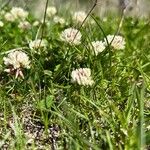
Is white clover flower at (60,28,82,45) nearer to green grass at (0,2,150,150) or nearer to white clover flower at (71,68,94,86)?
green grass at (0,2,150,150)

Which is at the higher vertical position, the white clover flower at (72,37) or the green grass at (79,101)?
the white clover flower at (72,37)

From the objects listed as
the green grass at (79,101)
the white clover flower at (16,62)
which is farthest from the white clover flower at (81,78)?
the white clover flower at (16,62)

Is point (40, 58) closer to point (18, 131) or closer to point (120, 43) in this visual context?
point (120, 43)

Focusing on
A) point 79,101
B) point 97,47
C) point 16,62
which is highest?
point 97,47

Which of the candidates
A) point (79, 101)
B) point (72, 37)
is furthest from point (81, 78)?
point (72, 37)

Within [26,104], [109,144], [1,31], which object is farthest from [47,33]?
[109,144]

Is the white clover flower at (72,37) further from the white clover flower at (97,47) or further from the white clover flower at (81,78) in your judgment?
the white clover flower at (81,78)

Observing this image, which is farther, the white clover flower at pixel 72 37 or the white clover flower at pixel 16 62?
the white clover flower at pixel 72 37

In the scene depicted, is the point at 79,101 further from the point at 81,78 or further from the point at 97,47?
the point at 97,47

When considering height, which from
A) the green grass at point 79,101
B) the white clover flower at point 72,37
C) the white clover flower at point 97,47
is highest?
the white clover flower at point 72,37

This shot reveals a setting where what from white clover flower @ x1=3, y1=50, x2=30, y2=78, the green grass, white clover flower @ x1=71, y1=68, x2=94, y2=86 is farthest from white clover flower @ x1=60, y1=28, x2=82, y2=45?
white clover flower @ x1=71, y1=68, x2=94, y2=86
